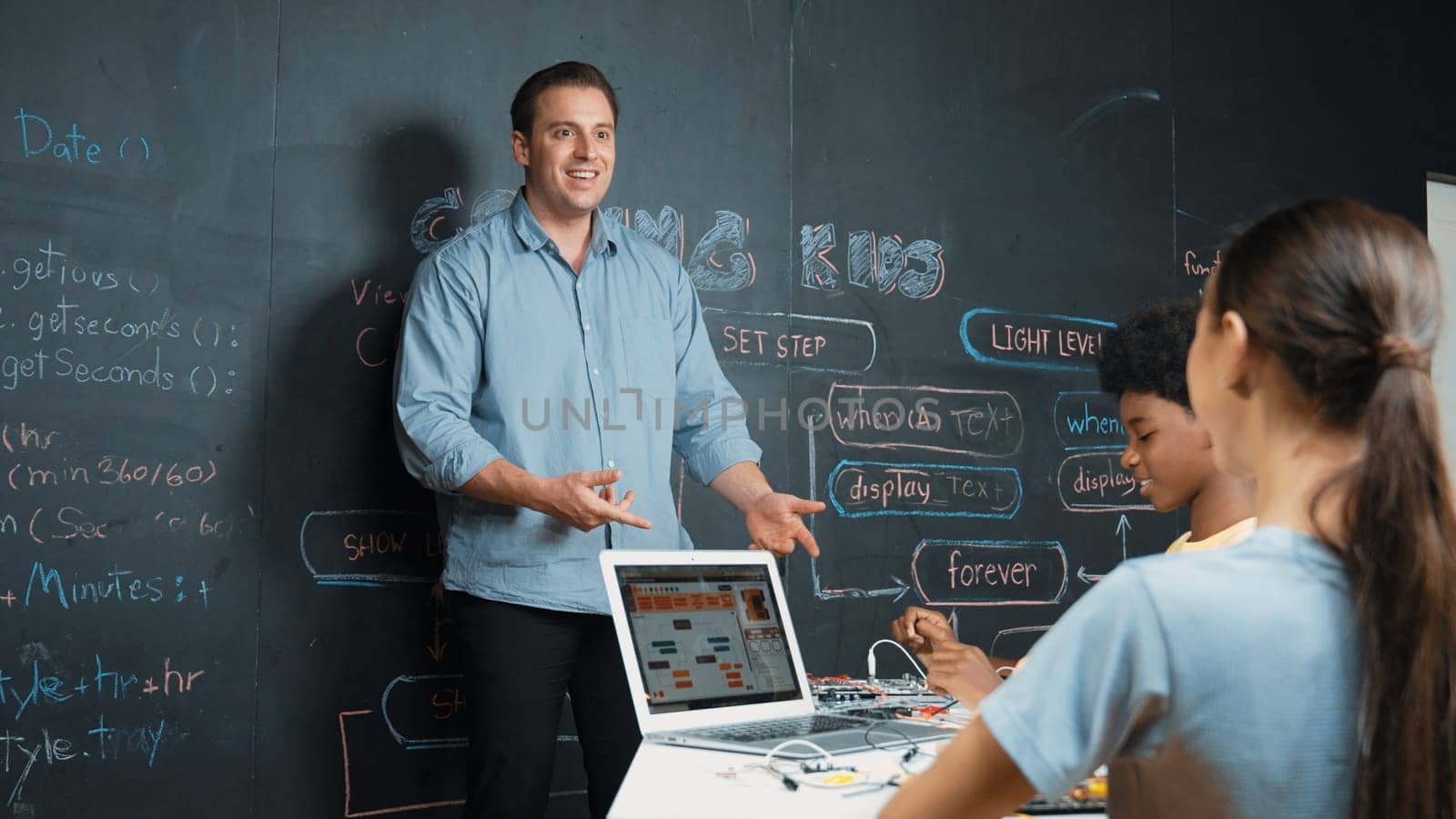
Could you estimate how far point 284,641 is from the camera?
2797mm

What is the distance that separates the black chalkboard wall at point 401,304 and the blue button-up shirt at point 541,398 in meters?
0.43

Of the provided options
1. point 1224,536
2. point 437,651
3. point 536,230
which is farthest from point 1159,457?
point 437,651

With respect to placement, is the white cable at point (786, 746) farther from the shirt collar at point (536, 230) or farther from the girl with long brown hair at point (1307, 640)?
the shirt collar at point (536, 230)

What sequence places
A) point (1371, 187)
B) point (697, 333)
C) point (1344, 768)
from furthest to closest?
point (1371, 187) < point (697, 333) < point (1344, 768)

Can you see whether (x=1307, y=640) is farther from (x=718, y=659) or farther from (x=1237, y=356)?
(x=718, y=659)

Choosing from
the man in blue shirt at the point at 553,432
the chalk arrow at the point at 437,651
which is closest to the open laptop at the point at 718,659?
the man in blue shirt at the point at 553,432

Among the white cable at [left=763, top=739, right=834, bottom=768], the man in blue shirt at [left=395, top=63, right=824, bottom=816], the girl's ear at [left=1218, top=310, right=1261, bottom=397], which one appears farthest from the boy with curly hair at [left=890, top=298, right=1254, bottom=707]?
the girl's ear at [left=1218, top=310, right=1261, bottom=397]

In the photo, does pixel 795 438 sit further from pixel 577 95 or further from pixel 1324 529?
pixel 1324 529

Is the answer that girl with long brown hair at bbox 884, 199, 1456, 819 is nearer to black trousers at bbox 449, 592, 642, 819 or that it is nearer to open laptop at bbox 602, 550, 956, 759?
open laptop at bbox 602, 550, 956, 759

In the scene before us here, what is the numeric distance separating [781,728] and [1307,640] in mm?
960

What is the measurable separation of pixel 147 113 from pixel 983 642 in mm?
2687

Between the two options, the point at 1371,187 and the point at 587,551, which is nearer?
the point at 587,551

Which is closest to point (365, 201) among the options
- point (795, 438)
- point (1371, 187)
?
point (795, 438)

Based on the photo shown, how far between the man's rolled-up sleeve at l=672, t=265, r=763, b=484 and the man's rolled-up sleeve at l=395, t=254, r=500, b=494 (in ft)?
1.58
